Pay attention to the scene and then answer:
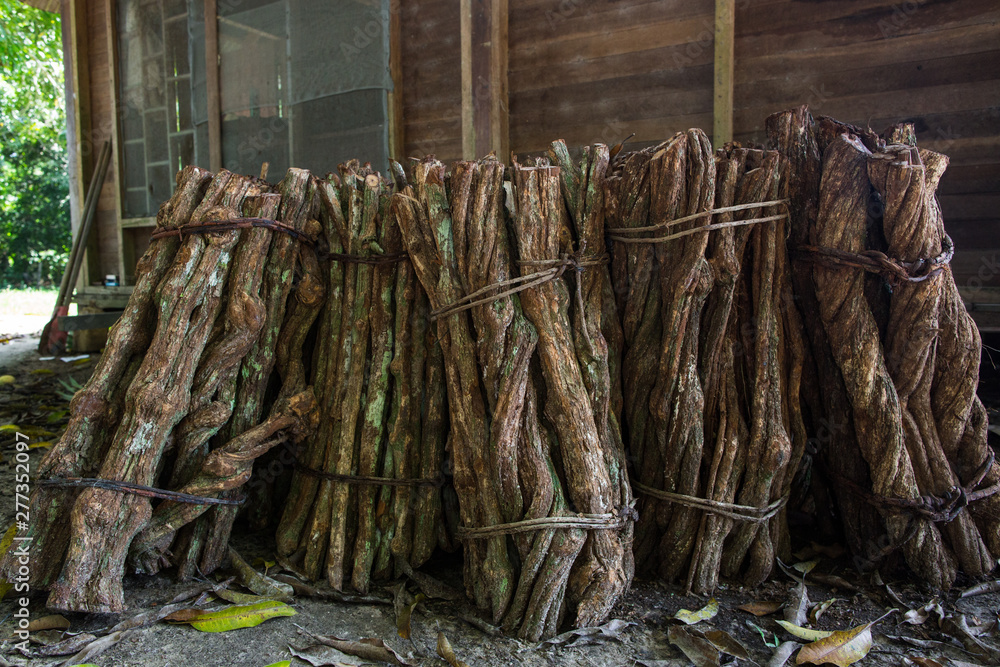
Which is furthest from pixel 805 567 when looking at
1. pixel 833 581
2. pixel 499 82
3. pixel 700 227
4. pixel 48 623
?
pixel 499 82

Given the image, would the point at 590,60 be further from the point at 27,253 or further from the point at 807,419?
the point at 27,253

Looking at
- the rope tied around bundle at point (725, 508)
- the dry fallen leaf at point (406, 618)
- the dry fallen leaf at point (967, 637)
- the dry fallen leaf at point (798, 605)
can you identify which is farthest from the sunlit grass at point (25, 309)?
the dry fallen leaf at point (967, 637)

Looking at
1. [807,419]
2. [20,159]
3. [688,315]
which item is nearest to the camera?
[688,315]

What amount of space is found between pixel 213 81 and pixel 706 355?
5344 millimetres

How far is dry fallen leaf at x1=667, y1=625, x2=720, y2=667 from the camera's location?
2.02m

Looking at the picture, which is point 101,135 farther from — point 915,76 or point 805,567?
point 805,567

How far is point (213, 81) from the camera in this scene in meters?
5.89

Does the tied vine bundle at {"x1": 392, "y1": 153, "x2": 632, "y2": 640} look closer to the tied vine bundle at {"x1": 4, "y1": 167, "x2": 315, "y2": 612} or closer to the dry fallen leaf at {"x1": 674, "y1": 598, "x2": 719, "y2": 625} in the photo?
the dry fallen leaf at {"x1": 674, "y1": 598, "x2": 719, "y2": 625}

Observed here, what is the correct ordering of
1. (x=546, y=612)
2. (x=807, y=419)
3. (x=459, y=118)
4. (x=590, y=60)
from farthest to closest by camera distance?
(x=459, y=118)
(x=590, y=60)
(x=807, y=419)
(x=546, y=612)

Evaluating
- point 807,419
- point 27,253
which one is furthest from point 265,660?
point 27,253

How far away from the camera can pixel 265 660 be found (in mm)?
1971

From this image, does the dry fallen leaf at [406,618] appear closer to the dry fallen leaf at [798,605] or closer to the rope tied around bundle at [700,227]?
the dry fallen leaf at [798,605]

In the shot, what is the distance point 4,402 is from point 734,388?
17.4ft

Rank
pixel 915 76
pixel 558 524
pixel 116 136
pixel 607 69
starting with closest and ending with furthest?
pixel 558 524, pixel 915 76, pixel 607 69, pixel 116 136
